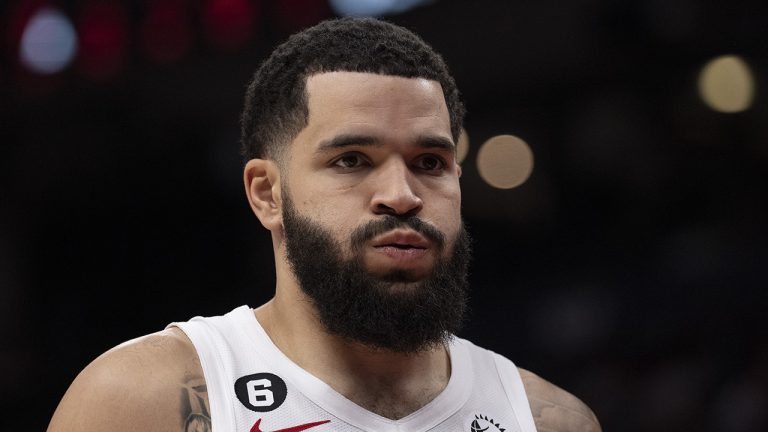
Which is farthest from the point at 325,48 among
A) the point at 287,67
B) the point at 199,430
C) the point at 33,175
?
the point at 33,175

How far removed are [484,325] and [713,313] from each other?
1526 mm

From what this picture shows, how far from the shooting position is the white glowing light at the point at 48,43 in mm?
5148

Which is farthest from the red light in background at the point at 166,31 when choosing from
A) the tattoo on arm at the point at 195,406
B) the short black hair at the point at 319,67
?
the tattoo on arm at the point at 195,406

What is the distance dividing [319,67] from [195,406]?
2.94 feet

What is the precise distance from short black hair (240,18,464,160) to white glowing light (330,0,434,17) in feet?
9.59

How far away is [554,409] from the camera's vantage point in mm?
2523

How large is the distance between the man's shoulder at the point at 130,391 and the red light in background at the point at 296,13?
11.8 feet

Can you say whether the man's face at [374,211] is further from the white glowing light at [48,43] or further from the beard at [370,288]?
the white glowing light at [48,43]

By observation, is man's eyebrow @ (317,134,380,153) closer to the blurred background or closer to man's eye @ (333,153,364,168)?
man's eye @ (333,153,364,168)

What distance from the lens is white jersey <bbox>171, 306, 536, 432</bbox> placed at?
2113 mm

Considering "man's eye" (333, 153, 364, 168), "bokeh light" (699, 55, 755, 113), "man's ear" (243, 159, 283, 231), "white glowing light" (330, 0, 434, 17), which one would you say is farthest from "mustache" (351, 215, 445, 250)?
"bokeh light" (699, 55, 755, 113)

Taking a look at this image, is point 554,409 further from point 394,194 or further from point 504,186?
point 504,186

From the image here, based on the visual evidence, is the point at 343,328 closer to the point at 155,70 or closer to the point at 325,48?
the point at 325,48

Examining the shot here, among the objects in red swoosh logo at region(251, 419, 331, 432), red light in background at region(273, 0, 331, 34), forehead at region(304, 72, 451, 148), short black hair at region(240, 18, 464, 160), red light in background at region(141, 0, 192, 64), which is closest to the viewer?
red swoosh logo at region(251, 419, 331, 432)
